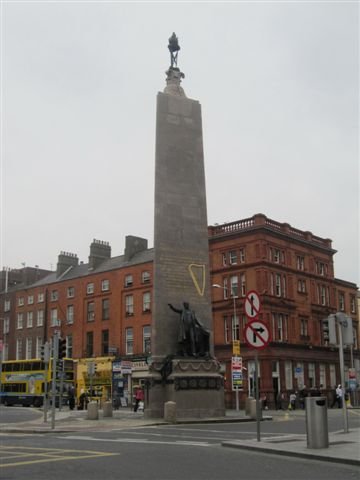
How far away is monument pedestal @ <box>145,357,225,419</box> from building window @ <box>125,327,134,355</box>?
3378 cm

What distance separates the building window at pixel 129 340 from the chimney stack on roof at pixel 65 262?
50.9 feet

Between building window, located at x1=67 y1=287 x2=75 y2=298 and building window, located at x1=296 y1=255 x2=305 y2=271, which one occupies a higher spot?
building window, located at x1=296 y1=255 x2=305 y2=271

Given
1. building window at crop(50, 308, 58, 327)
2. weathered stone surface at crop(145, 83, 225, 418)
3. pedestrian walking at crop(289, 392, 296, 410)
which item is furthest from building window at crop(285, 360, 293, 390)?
building window at crop(50, 308, 58, 327)

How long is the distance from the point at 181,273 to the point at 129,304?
34082 millimetres

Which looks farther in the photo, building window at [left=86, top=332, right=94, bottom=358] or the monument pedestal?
building window at [left=86, top=332, right=94, bottom=358]

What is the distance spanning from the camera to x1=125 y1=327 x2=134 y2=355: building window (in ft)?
205

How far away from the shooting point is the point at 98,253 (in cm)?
7112

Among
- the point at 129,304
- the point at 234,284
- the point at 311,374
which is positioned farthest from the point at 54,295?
the point at 311,374

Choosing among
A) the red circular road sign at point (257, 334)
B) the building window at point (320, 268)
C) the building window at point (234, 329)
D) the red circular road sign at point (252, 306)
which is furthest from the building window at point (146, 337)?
the red circular road sign at point (257, 334)

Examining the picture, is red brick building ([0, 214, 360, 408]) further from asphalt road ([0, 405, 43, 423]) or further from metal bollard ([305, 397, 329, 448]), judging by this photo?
metal bollard ([305, 397, 329, 448])

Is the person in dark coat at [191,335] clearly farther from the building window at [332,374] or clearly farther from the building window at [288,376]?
the building window at [332,374]

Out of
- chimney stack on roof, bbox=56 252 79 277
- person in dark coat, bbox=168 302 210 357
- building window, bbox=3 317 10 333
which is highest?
chimney stack on roof, bbox=56 252 79 277

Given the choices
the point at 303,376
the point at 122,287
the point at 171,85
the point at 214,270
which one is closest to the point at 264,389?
the point at 303,376

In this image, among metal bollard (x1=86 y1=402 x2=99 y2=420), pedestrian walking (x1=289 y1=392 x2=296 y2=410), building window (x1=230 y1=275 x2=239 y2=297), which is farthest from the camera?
building window (x1=230 y1=275 x2=239 y2=297)
